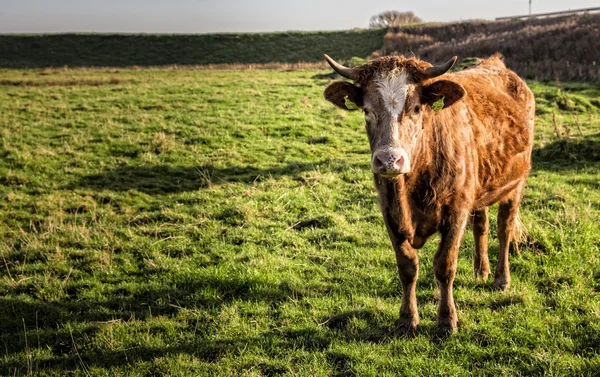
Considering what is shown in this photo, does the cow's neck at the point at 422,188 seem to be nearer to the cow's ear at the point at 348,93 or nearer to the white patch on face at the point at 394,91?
the white patch on face at the point at 394,91

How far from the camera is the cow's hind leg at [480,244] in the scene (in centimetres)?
582

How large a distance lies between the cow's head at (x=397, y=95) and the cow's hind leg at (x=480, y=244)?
6.36ft

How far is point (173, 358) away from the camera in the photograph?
4508 mm

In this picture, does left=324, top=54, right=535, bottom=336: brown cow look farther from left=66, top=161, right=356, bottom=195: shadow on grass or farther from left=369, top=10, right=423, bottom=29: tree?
left=369, top=10, right=423, bottom=29: tree

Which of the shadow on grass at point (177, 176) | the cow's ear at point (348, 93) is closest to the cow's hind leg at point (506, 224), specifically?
the cow's ear at point (348, 93)

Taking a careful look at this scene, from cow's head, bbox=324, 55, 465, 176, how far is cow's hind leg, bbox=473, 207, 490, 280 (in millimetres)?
1939

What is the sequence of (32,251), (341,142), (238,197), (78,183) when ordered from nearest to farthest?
(32,251)
(238,197)
(78,183)
(341,142)

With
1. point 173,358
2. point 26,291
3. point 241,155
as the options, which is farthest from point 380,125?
point 241,155

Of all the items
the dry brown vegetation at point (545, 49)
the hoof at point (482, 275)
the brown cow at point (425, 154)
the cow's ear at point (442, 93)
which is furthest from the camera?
the dry brown vegetation at point (545, 49)

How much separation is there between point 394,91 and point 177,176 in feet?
24.8

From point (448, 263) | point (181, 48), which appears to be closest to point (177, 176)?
point (448, 263)

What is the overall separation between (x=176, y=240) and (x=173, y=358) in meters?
Answer: 3.17

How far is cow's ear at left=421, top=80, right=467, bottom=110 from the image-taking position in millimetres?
4375

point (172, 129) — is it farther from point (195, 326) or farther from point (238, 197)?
point (195, 326)
